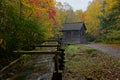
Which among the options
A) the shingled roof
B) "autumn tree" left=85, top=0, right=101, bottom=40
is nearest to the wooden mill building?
the shingled roof

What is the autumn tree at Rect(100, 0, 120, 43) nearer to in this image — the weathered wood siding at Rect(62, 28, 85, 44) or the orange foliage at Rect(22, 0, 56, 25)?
the weathered wood siding at Rect(62, 28, 85, 44)

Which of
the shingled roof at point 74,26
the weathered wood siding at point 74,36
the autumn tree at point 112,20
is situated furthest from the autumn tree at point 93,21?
the autumn tree at point 112,20

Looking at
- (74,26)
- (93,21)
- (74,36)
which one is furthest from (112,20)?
(93,21)

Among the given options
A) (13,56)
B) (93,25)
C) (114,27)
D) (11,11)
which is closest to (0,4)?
(11,11)

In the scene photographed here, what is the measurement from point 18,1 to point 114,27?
2508 cm

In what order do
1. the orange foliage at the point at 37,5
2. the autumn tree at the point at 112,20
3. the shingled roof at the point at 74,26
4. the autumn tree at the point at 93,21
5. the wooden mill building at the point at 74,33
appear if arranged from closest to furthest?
the orange foliage at the point at 37,5, the autumn tree at the point at 112,20, the wooden mill building at the point at 74,33, the shingled roof at the point at 74,26, the autumn tree at the point at 93,21

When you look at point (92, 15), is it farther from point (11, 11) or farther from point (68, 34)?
point (11, 11)

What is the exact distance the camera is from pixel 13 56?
7.91 metres

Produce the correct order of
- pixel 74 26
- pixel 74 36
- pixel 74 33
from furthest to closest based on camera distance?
pixel 74 26 → pixel 74 33 → pixel 74 36

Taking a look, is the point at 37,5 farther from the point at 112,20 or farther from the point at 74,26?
the point at 74,26

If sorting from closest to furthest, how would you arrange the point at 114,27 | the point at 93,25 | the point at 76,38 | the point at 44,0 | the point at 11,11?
the point at 11,11
the point at 44,0
the point at 114,27
the point at 76,38
the point at 93,25

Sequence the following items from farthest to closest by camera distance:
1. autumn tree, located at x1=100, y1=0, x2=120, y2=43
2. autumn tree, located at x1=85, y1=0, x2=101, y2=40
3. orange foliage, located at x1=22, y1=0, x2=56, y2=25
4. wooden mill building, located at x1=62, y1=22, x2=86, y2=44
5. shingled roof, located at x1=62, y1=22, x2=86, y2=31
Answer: autumn tree, located at x1=85, y1=0, x2=101, y2=40 → shingled roof, located at x1=62, y1=22, x2=86, y2=31 → wooden mill building, located at x1=62, y1=22, x2=86, y2=44 → autumn tree, located at x1=100, y1=0, x2=120, y2=43 → orange foliage, located at x1=22, y1=0, x2=56, y2=25

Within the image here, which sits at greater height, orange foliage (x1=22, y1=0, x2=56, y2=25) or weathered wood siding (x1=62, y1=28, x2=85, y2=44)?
orange foliage (x1=22, y1=0, x2=56, y2=25)

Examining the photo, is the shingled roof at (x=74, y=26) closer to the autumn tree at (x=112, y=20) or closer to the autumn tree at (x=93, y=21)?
the autumn tree at (x=93, y=21)
